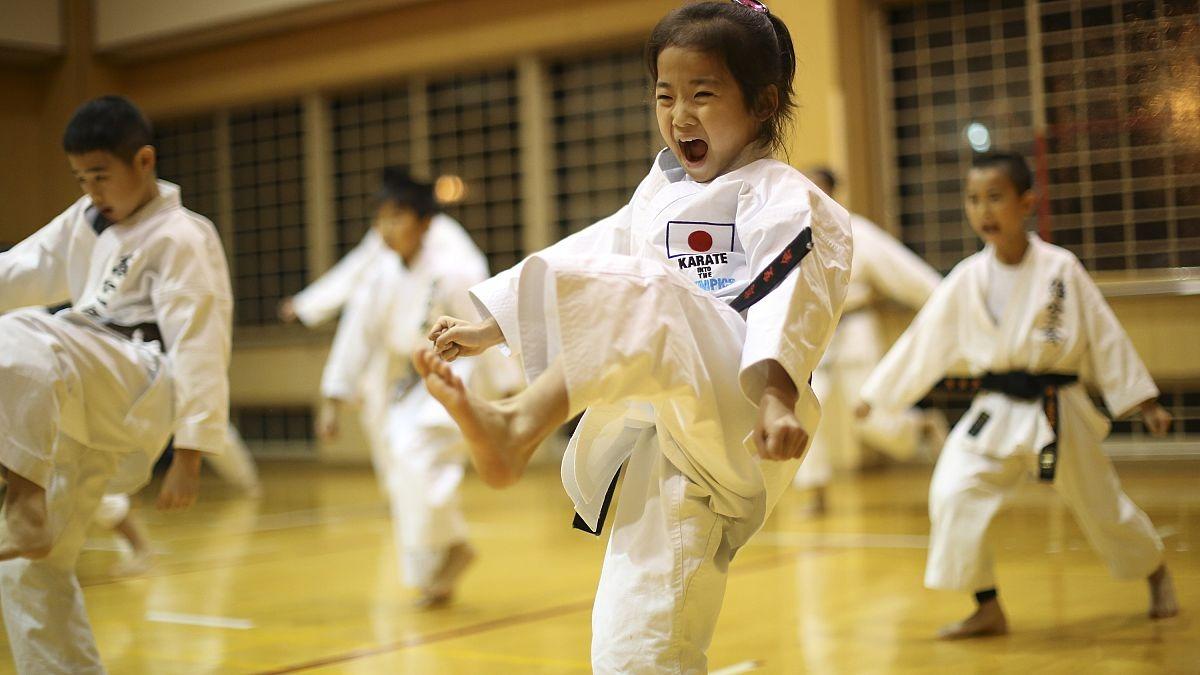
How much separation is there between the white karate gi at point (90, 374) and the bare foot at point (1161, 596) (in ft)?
8.36

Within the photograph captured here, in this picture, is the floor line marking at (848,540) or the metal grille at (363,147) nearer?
the floor line marking at (848,540)

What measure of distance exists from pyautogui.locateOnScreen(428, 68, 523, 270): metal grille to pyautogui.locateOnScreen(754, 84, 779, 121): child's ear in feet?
23.8

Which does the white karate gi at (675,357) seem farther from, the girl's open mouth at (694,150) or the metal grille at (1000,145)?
the metal grille at (1000,145)

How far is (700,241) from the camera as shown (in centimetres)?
216

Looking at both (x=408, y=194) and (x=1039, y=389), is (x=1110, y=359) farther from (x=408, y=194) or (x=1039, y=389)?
(x=408, y=194)

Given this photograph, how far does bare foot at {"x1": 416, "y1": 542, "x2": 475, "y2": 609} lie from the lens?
4211mm

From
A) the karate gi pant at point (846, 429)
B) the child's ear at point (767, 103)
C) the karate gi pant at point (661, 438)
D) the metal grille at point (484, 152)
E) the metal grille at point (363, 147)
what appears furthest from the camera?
the metal grille at point (363, 147)

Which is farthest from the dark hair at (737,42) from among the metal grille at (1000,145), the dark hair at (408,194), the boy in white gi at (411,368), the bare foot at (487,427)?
the metal grille at (1000,145)

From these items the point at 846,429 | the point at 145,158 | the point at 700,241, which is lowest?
the point at 846,429

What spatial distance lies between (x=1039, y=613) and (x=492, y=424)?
2472 mm

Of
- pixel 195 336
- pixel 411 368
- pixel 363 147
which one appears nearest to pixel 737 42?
pixel 195 336

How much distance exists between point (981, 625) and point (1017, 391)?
676 millimetres

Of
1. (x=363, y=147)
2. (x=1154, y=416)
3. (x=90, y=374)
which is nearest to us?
(x=90, y=374)

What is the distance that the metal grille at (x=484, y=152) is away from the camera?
9.46 m
